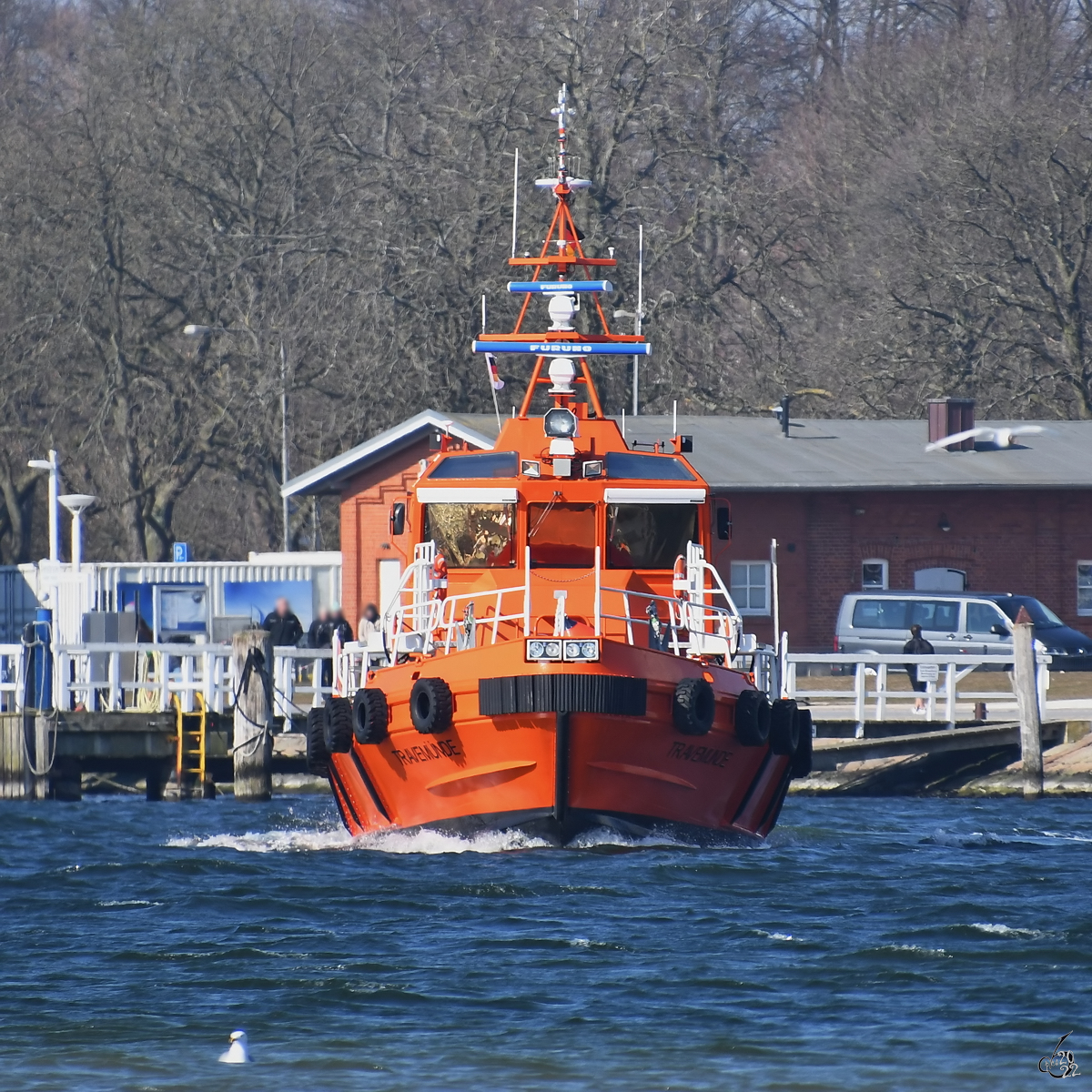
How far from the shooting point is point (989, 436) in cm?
3850

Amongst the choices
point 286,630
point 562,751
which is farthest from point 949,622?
point 562,751

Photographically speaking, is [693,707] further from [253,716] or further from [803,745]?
[253,716]

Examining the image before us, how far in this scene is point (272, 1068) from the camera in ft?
39.7

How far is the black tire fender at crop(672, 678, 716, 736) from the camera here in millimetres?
17688

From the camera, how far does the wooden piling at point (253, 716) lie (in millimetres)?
23672

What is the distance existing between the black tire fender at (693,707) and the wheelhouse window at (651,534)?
251cm

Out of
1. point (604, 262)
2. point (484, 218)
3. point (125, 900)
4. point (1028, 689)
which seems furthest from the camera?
point (484, 218)

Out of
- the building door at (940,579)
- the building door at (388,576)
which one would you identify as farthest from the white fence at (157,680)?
the building door at (940,579)

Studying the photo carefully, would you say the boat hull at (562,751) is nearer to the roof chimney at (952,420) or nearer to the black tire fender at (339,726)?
the black tire fender at (339,726)

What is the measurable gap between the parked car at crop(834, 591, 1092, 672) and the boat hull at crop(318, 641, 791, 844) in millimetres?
14676

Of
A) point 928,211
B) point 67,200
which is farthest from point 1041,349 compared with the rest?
point 67,200

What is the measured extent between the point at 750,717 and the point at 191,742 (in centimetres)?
839

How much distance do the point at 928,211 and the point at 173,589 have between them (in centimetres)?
2090

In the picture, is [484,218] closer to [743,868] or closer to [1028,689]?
[1028,689]
